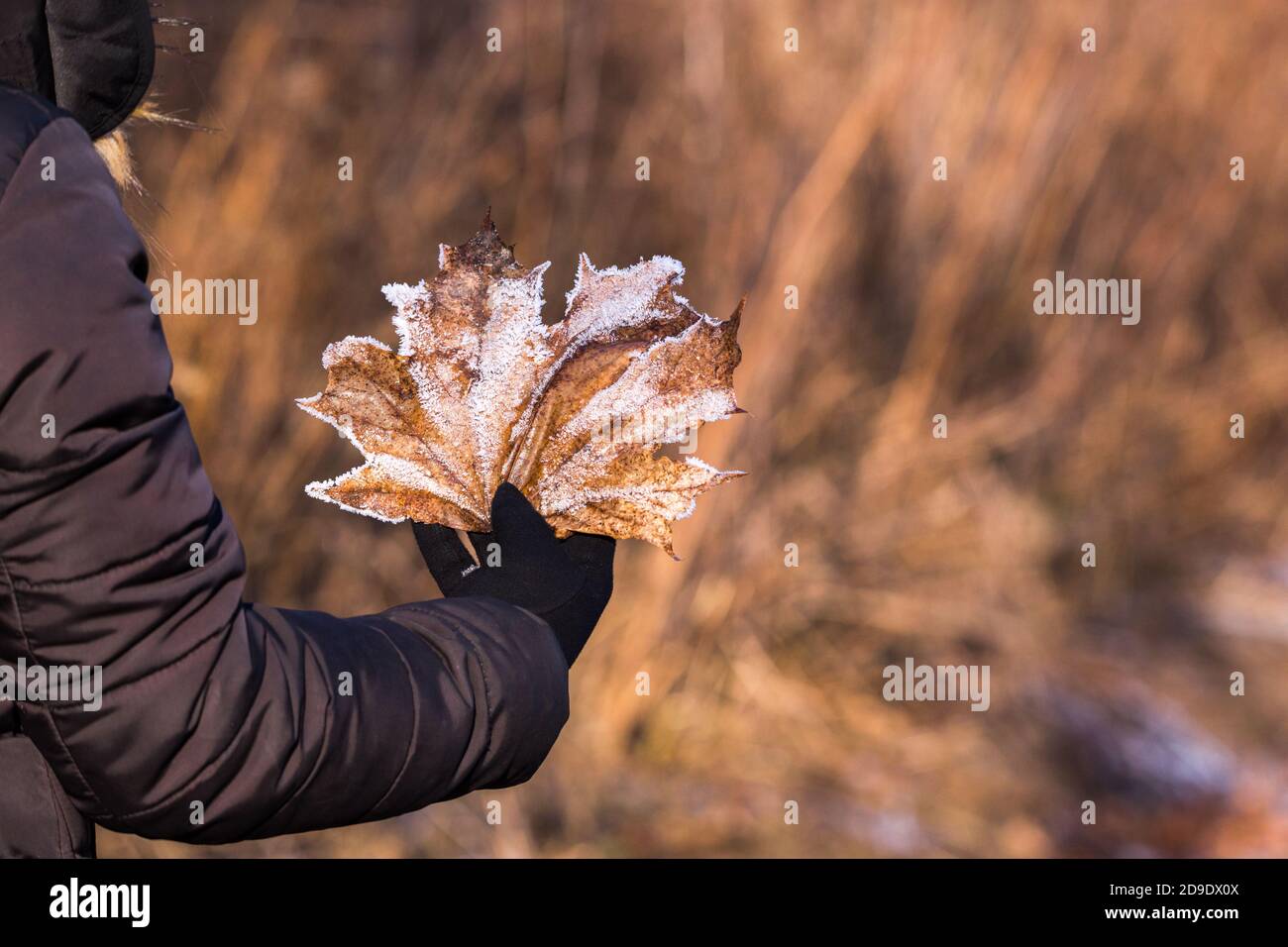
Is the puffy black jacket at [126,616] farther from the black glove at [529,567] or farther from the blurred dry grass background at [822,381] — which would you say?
the blurred dry grass background at [822,381]

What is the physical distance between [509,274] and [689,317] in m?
0.19

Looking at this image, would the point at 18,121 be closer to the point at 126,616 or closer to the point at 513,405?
the point at 126,616

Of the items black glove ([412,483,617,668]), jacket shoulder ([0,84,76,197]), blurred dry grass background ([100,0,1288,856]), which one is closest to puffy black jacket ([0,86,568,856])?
jacket shoulder ([0,84,76,197])

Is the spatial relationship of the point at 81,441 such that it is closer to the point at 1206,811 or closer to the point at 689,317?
the point at 689,317

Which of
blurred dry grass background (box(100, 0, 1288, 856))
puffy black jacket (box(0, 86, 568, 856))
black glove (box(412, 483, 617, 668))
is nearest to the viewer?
puffy black jacket (box(0, 86, 568, 856))

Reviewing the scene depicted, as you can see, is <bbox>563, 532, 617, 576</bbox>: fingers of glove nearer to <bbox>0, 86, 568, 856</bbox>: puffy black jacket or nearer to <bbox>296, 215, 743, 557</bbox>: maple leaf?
<bbox>296, 215, 743, 557</bbox>: maple leaf

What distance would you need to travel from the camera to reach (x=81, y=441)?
38.8 inches

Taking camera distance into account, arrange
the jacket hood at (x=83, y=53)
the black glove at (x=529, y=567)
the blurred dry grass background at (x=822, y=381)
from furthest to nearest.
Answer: the blurred dry grass background at (x=822, y=381)
the black glove at (x=529, y=567)
the jacket hood at (x=83, y=53)

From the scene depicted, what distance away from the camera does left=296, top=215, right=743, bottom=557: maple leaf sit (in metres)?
1.42

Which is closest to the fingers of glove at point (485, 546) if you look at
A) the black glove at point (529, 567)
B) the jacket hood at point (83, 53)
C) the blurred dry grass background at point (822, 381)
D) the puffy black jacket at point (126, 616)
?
the black glove at point (529, 567)

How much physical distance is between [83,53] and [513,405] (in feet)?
1.61

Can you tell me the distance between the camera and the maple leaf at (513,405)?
142 cm

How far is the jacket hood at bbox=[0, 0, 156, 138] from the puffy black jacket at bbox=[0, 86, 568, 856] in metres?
0.08

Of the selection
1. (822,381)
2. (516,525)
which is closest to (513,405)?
(516,525)
